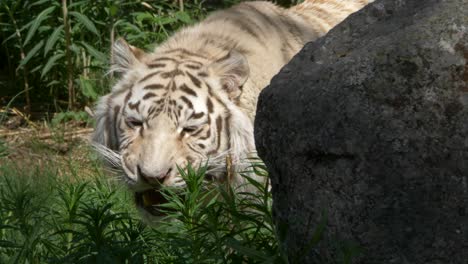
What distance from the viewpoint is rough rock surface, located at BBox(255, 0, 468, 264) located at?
2.54 meters

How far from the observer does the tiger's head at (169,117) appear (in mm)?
4641

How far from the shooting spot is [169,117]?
478 centimetres

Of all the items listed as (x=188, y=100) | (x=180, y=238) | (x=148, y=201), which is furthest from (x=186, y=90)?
(x=180, y=238)

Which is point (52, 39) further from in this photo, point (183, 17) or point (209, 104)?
point (209, 104)

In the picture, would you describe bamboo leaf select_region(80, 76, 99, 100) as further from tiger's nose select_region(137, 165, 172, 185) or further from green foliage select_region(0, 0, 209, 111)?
tiger's nose select_region(137, 165, 172, 185)

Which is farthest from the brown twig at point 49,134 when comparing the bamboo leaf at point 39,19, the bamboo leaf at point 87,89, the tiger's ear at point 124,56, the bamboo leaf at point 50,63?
the tiger's ear at point 124,56

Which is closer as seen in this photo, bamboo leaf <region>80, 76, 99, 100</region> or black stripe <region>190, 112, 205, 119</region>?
black stripe <region>190, 112, 205, 119</region>

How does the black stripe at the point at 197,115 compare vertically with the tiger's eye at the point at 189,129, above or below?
above

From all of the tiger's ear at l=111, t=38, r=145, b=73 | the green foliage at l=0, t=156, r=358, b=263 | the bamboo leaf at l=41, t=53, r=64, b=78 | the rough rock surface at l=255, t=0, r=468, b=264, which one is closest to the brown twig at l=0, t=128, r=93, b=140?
the bamboo leaf at l=41, t=53, r=64, b=78

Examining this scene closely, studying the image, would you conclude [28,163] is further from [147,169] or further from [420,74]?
[420,74]

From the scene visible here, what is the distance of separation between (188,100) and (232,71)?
0.27 metres

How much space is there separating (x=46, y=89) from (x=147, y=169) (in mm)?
3987

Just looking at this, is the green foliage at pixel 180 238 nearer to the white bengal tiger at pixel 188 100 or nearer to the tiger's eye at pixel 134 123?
the white bengal tiger at pixel 188 100

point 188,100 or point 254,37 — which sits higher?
point 254,37
